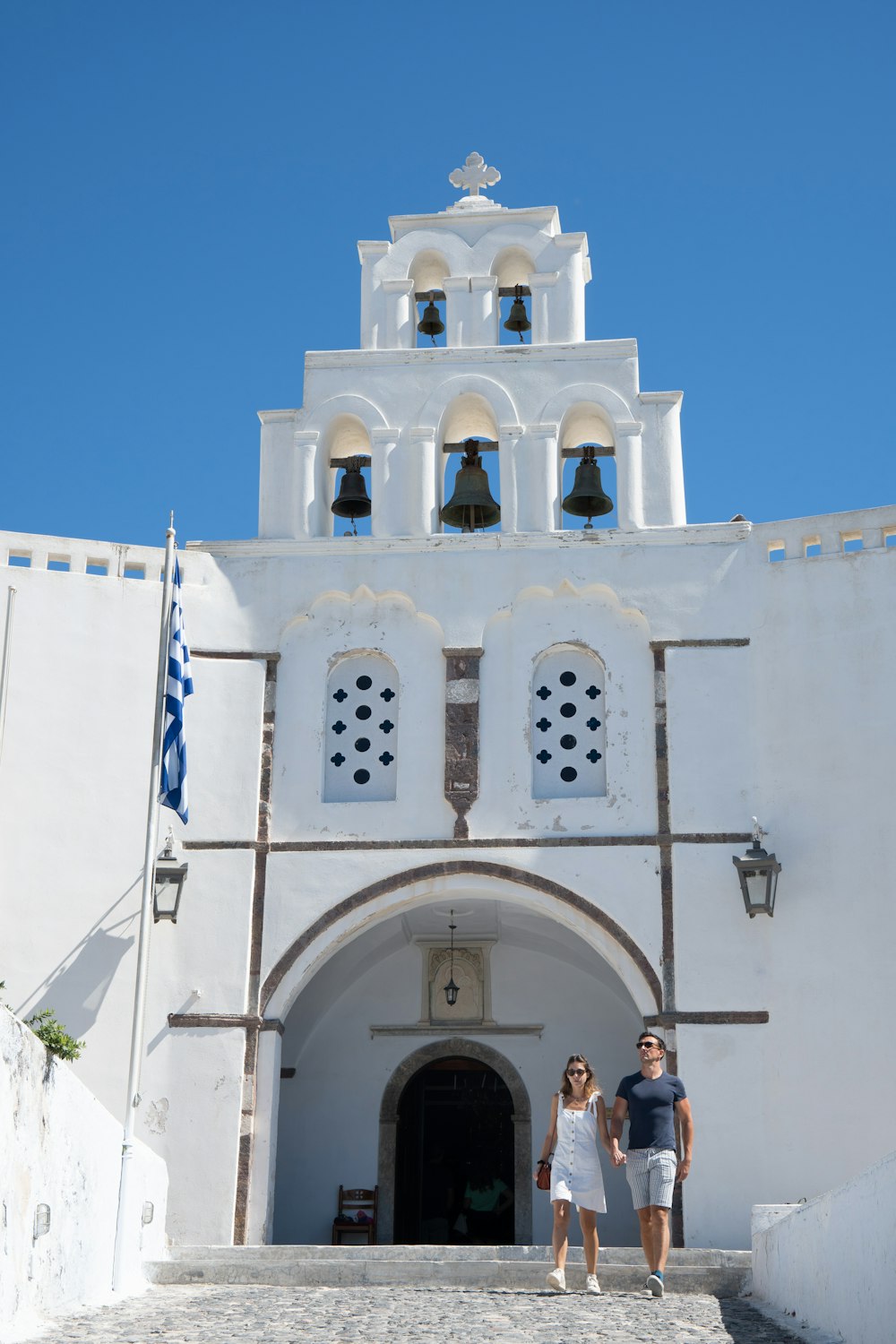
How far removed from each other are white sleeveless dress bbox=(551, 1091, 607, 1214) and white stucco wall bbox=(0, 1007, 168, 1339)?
2337mm

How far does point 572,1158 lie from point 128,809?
5989 mm

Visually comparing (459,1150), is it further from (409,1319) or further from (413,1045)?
(409,1319)

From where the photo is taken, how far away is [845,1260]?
6492 millimetres

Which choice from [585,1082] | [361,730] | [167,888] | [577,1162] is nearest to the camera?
[577,1162]

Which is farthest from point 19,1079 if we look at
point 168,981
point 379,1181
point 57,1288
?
point 379,1181

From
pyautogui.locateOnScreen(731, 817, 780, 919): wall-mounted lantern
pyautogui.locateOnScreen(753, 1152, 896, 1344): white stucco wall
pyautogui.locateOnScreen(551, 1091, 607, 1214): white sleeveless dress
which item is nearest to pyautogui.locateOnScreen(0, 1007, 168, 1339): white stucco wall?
pyautogui.locateOnScreen(551, 1091, 607, 1214): white sleeveless dress

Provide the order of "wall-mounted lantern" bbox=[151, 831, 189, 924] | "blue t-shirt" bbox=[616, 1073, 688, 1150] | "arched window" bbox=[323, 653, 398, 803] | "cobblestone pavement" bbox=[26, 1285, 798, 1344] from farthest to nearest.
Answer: "arched window" bbox=[323, 653, 398, 803], "wall-mounted lantern" bbox=[151, 831, 189, 924], "blue t-shirt" bbox=[616, 1073, 688, 1150], "cobblestone pavement" bbox=[26, 1285, 798, 1344]

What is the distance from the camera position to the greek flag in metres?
11.5

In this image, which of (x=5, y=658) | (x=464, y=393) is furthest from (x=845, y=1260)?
(x=464, y=393)

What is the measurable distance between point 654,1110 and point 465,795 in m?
5.18

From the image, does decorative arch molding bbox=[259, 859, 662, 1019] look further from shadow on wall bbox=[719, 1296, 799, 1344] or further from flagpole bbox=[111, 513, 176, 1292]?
shadow on wall bbox=[719, 1296, 799, 1344]

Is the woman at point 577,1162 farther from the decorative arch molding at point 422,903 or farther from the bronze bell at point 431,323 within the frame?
the bronze bell at point 431,323

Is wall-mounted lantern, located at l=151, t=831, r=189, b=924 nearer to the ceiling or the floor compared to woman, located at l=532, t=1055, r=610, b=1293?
nearer to the ceiling

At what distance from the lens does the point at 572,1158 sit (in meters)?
9.36
